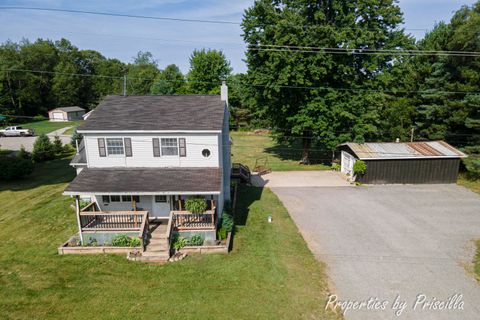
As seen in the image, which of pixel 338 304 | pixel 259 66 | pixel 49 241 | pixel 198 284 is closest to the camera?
pixel 338 304

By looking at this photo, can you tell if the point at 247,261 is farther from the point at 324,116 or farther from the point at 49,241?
the point at 324,116

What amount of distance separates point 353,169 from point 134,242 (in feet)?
58.2

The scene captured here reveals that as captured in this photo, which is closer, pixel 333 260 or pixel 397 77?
pixel 333 260

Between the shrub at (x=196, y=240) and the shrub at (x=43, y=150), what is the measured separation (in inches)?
1034

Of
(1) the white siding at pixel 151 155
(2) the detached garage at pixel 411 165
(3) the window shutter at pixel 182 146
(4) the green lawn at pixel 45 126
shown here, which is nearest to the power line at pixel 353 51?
(2) the detached garage at pixel 411 165

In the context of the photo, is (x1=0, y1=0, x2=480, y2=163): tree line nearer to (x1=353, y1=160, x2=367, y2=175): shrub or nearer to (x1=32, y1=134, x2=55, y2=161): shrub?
(x1=353, y1=160, x2=367, y2=175): shrub

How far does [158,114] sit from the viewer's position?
16812mm

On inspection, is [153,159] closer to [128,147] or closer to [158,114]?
[128,147]

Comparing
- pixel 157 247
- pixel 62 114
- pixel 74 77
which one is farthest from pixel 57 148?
pixel 74 77

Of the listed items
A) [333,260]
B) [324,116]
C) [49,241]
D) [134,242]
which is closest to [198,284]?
[134,242]

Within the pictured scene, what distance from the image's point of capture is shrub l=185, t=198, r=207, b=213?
14125 mm

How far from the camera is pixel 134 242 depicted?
1407 cm

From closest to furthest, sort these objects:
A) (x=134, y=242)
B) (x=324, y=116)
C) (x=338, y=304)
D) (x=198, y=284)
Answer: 1. (x=338, y=304)
2. (x=198, y=284)
3. (x=134, y=242)
4. (x=324, y=116)

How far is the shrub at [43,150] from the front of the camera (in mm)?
31781
